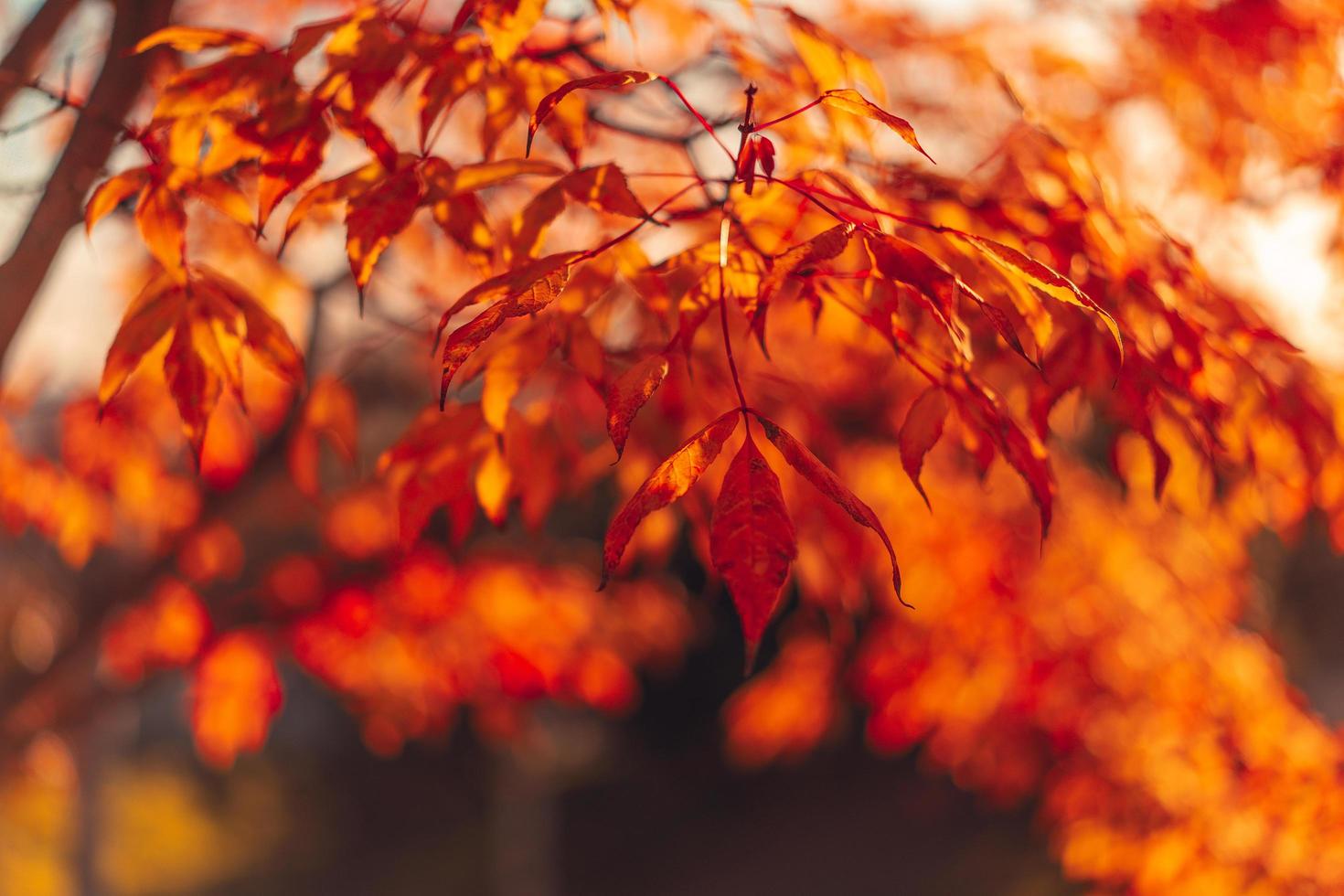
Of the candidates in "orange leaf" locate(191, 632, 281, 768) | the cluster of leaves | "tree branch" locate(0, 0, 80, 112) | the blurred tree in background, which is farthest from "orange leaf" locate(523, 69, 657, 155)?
"orange leaf" locate(191, 632, 281, 768)

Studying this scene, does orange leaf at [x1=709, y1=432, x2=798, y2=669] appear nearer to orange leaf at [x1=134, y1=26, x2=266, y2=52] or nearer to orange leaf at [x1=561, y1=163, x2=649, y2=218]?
orange leaf at [x1=561, y1=163, x2=649, y2=218]

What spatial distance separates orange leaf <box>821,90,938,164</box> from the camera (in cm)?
89

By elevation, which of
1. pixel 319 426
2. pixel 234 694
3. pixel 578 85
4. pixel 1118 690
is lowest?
pixel 234 694

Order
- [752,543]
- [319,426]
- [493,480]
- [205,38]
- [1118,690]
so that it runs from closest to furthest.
A: [752,543] < [205,38] < [493,480] < [319,426] < [1118,690]

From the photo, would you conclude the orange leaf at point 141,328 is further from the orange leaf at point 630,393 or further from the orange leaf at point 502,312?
the orange leaf at point 630,393

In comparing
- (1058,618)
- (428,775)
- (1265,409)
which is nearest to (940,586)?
(1058,618)

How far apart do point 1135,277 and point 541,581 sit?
272 cm

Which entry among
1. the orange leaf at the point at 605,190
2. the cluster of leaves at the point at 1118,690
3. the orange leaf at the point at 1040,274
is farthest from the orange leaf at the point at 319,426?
the cluster of leaves at the point at 1118,690

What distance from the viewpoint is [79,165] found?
4.60 ft

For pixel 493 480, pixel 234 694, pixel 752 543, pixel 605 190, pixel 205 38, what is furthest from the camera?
pixel 234 694

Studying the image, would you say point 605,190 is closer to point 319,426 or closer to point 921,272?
point 921,272

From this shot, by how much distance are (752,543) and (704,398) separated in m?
0.88

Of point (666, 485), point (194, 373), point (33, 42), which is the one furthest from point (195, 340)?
point (33, 42)

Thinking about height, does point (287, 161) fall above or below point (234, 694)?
above
